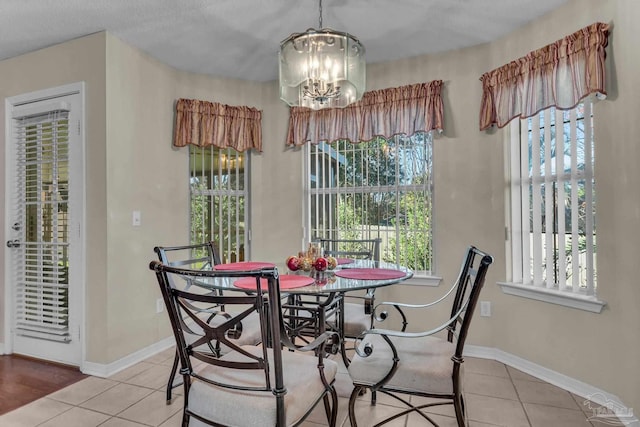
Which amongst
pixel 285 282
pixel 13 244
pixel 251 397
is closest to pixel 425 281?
pixel 285 282

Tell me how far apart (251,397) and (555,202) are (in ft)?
7.93

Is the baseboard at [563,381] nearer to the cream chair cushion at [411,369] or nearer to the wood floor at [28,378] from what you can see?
the cream chair cushion at [411,369]

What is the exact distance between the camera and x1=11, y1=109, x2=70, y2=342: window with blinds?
2818 mm

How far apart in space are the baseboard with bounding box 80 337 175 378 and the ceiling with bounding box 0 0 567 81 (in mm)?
2415

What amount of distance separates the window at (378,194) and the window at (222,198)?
26.8 inches

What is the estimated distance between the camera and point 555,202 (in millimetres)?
2586

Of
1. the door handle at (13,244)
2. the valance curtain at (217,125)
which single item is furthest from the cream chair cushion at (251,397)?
the door handle at (13,244)

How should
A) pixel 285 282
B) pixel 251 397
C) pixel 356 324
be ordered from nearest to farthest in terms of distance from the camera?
pixel 251 397, pixel 285 282, pixel 356 324

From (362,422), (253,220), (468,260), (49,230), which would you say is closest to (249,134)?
(253,220)

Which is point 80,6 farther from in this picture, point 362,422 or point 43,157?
point 362,422

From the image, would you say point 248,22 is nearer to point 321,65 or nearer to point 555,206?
point 321,65

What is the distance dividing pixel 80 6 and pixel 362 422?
3.06m

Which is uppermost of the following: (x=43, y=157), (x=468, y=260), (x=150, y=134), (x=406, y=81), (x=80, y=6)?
(x=80, y=6)

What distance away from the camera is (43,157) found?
2.90 m
